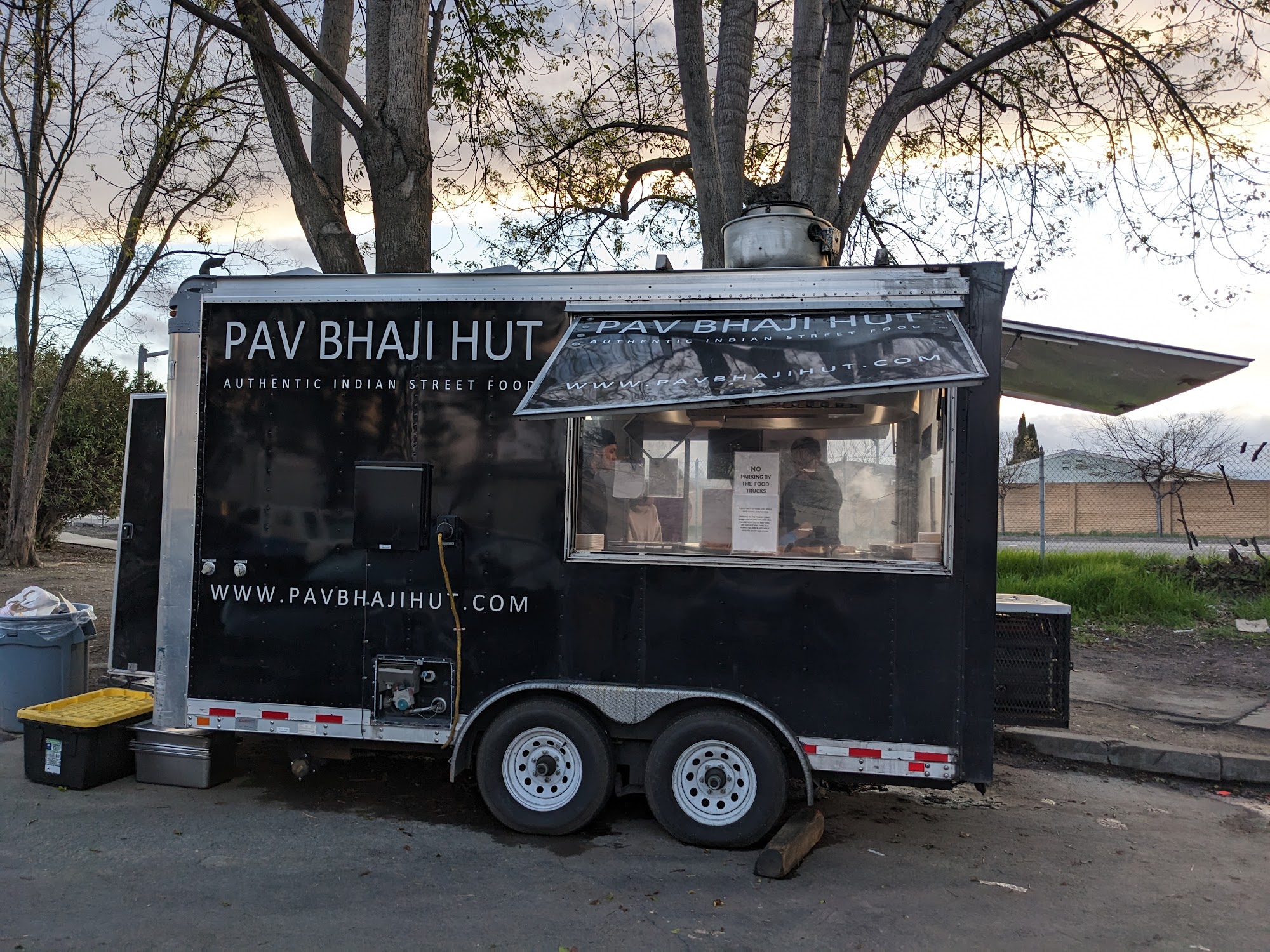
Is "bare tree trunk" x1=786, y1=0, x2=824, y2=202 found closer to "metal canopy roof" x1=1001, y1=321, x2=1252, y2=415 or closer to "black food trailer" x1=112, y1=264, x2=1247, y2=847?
"metal canopy roof" x1=1001, y1=321, x2=1252, y2=415

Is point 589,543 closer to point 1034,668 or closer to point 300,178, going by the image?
point 1034,668

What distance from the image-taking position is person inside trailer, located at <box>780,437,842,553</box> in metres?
4.82

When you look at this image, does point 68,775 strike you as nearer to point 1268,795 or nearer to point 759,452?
point 759,452

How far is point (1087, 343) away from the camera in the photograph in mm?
4953

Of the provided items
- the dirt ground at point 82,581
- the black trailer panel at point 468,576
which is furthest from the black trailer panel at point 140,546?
the black trailer panel at point 468,576

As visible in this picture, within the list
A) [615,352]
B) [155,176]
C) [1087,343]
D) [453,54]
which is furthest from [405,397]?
[155,176]

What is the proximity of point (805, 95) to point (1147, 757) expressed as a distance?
6082mm

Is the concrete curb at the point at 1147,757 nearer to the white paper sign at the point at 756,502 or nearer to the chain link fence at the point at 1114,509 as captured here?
the white paper sign at the point at 756,502

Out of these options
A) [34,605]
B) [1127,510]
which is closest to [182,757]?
[34,605]

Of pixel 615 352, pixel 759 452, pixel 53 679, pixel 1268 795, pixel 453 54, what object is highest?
pixel 453 54

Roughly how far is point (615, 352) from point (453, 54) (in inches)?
248

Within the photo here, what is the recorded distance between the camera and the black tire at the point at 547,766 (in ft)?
16.0

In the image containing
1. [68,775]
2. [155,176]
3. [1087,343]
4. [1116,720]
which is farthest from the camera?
[155,176]

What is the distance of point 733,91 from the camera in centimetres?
838
